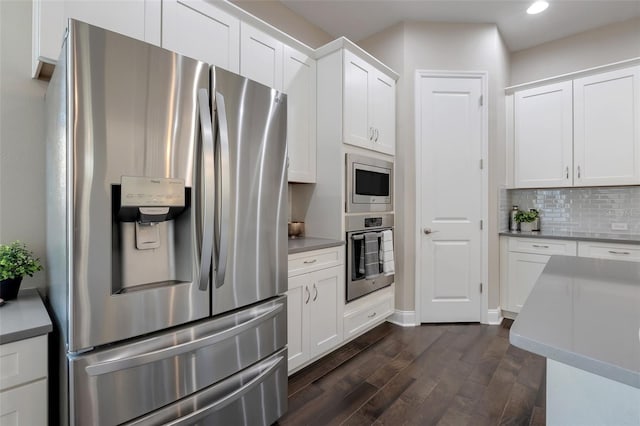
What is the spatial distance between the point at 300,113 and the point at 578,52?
318cm

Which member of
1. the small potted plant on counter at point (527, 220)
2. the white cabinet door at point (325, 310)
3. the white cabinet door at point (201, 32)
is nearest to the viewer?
the white cabinet door at point (201, 32)

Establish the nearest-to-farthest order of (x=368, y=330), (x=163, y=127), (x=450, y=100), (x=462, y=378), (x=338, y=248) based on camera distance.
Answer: (x=163, y=127) → (x=462, y=378) → (x=338, y=248) → (x=368, y=330) → (x=450, y=100)

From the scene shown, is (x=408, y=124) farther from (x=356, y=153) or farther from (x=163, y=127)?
(x=163, y=127)

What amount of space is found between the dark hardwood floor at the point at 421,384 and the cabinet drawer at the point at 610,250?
113 centimetres

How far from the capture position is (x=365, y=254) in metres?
2.69

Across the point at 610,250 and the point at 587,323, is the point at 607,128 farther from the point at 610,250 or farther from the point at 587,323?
the point at 587,323

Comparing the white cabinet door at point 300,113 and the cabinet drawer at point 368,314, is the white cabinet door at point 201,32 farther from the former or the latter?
the cabinet drawer at point 368,314

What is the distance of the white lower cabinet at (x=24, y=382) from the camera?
40.2 inches

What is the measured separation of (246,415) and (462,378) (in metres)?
1.50

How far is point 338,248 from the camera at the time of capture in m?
2.46

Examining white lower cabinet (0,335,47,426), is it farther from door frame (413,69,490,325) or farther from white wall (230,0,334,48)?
door frame (413,69,490,325)

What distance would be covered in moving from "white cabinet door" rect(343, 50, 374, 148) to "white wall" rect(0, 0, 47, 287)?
1.92m

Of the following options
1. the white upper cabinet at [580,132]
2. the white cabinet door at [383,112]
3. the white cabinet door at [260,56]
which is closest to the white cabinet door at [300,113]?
the white cabinet door at [260,56]

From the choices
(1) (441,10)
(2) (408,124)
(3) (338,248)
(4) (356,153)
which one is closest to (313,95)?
(4) (356,153)
